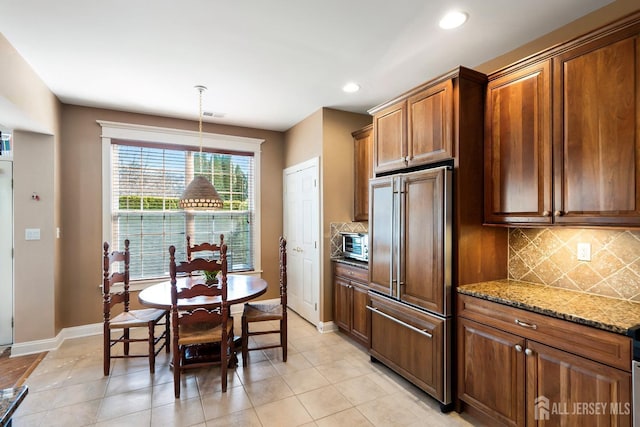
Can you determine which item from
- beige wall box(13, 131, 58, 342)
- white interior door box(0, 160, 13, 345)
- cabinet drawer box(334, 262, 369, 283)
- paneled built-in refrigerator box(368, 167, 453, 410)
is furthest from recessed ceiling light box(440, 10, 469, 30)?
white interior door box(0, 160, 13, 345)

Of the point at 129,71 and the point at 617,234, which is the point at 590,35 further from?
the point at 129,71

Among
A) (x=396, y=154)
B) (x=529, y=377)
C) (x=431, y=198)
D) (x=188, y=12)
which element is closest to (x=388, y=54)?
(x=396, y=154)

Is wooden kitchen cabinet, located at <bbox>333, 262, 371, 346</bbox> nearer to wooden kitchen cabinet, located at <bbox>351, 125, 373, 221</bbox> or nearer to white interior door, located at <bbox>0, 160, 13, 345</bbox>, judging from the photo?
wooden kitchen cabinet, located at <bbox>351, 125, 373, 221</bbox>

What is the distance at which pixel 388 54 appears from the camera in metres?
2.54

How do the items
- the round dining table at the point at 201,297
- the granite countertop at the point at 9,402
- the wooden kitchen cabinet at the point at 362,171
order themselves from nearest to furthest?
the granite countertop at the point at 9,402 < the round dining table at the point at 201,297 < the wooden kitchen cabinet at the point at 362,171

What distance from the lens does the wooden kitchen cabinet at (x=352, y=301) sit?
127 inches

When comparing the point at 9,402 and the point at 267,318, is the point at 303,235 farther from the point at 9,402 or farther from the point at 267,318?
the point at 9,402

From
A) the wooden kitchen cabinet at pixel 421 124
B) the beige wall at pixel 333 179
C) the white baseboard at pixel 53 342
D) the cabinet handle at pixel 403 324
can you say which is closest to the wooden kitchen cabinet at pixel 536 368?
the cabinet handle at pixel 403 324

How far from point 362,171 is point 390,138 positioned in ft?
3.43

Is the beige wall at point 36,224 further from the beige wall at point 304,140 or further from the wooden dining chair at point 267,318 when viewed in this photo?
the beige wall at point 304,140

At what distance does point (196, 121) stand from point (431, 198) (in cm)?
346

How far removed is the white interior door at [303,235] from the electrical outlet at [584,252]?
250 centimetres

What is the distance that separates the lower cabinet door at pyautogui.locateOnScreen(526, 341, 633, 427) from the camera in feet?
4.72

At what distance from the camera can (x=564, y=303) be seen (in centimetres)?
180
